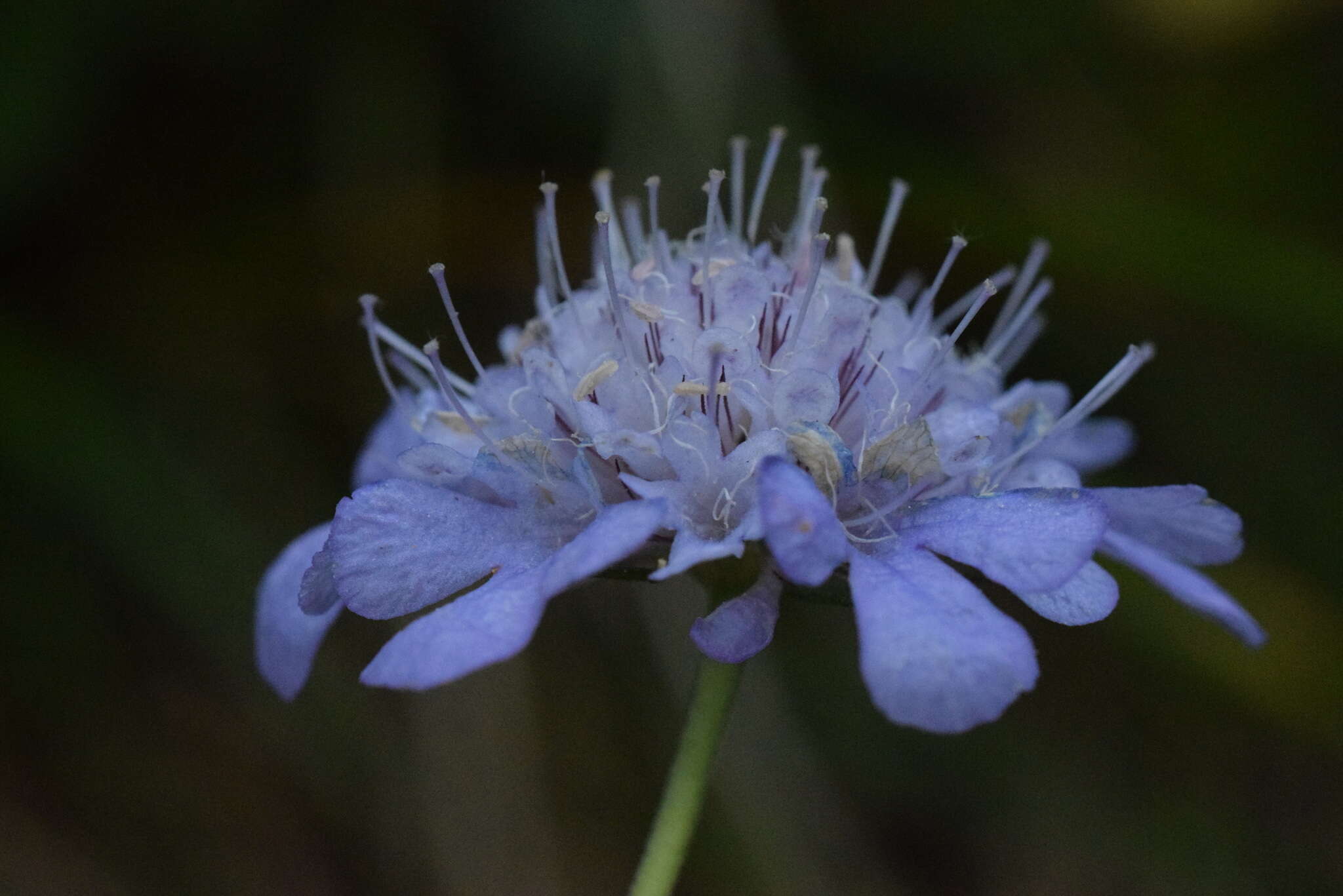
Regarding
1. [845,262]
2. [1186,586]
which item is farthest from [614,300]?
[1186,586]

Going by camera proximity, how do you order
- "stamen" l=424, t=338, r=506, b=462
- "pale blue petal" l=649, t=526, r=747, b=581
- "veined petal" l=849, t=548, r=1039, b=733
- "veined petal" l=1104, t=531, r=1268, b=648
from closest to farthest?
"veined petal" l=849, t=548, r=1039, b=733 < "pale blue petal" l=649, t=526, r=747, b=581 < "veined petal" l=1104, t=531, r=1268, b=648 < "stamen" l=424, t=338, r=506, b=462

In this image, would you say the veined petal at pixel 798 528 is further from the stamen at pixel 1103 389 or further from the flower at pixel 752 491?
the stamen at pixel 1103 389

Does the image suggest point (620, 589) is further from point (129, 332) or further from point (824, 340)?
point (824, 340)

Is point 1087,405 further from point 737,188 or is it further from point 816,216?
point 737,188

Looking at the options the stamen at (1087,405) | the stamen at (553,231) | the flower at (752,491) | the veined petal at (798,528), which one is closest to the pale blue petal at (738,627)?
the flower at (752,491)

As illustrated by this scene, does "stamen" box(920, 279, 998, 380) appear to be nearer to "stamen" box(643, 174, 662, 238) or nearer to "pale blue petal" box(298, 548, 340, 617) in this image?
"stamen" box(643, 174, 662, 238)

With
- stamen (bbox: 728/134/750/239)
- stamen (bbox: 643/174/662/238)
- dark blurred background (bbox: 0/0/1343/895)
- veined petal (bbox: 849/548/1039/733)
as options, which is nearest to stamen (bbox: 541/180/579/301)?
stamen (bbox: 643/174/662/238)
